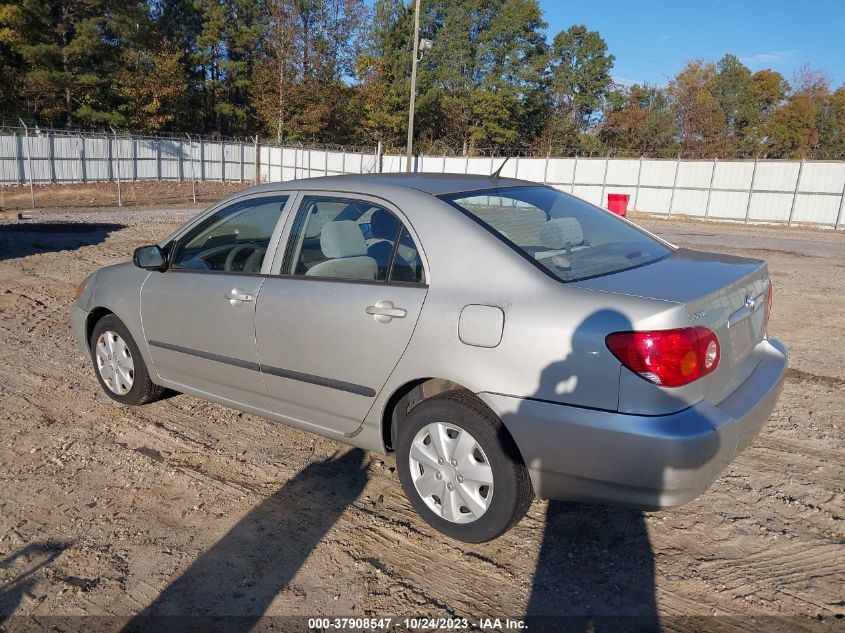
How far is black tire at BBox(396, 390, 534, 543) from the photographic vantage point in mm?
2852

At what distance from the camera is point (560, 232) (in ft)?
11.3

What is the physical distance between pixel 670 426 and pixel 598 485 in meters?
0.39

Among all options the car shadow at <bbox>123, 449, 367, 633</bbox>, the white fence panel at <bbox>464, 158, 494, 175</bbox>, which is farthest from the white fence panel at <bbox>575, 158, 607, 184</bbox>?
the car shadow at <bbox>123, 449, 367, 633</bbox>

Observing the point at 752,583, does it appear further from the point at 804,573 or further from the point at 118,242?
the point at 118,242

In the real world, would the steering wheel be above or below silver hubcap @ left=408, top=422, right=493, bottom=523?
above

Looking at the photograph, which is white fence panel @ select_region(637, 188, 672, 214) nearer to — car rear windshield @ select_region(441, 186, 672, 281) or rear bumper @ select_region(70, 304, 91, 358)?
car rear windshield @ select_region(441, 186, 672, 281)

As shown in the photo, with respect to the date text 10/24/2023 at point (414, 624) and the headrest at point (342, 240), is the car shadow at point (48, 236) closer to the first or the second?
the headrest at point (342, 240)

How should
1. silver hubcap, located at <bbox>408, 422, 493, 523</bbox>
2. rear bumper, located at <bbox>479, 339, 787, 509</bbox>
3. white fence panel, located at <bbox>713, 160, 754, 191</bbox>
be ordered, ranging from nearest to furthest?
1. rear bumper, located at <bbox>479, 339, 787, 509</bbox>
2. silver hubcap, located at <bbox>408, 422, 493, 523</bbox>
3. white fence panel, located at <bbox>713, 160, 754, 191</bbox>

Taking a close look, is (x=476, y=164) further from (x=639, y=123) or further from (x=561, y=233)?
(x=561, y=233)

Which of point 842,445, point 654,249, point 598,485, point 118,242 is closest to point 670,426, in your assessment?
point 598,485

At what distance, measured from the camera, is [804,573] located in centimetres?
288

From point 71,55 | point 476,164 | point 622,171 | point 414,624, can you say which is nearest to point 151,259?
point 414,624

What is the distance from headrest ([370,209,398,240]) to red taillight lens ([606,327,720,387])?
1.30 meters

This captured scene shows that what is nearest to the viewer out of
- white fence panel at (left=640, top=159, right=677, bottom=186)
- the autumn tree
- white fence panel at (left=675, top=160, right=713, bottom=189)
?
white fence panel at (left=675, top=160, right=713, bottom=189)
